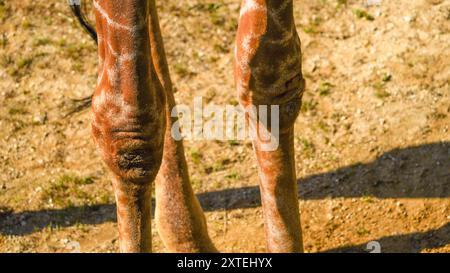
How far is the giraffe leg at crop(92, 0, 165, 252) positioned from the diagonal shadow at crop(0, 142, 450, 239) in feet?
9.45

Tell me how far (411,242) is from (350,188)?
3.00 feet

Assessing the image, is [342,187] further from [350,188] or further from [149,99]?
[149,99]

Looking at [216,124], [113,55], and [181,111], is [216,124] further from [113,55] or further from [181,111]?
[113,55]

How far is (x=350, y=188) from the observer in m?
8.27

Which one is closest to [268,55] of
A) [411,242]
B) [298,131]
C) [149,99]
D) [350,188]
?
[149,99]

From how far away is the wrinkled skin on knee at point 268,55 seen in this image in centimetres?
546

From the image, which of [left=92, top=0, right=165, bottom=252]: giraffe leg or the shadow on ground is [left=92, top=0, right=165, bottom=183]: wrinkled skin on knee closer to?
[left=92, top=0, right=165, bottom=252]: giraffe leg

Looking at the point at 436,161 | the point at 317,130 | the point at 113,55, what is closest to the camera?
the point at 113,55

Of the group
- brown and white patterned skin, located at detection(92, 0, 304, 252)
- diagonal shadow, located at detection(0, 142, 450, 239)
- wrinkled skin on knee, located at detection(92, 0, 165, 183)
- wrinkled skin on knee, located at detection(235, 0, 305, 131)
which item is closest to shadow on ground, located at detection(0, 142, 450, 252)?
diagonal shadow, located at detection(0, 142, 450, 239)

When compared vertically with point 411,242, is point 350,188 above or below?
above

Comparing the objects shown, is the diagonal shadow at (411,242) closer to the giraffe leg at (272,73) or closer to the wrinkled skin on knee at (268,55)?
the giraffe leg at (272,73)

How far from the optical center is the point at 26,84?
9.93 m

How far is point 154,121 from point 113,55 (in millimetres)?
405

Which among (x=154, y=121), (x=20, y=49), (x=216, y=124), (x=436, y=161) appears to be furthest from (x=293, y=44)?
(x=20, y=49)
